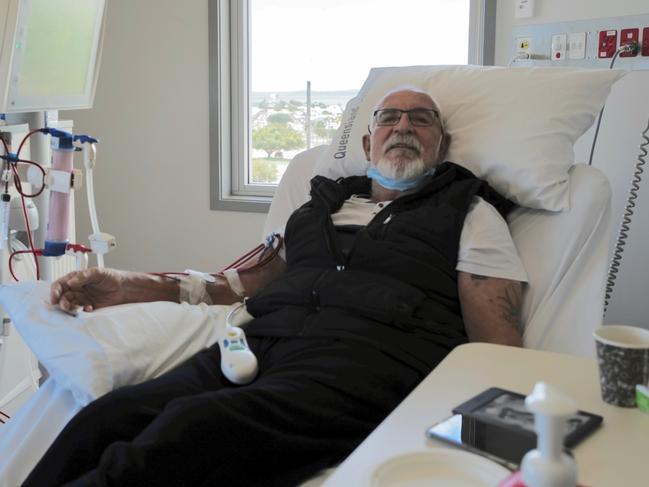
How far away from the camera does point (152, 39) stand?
2955mm

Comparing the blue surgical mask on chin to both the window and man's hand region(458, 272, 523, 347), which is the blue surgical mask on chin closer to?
man's hand region(458, 272, 523, 347)

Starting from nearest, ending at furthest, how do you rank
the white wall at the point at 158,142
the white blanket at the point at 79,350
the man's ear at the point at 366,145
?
the white blanket at the point at 79,350, the man's ear at the point at 366,145, the white wall at the point at 158,142

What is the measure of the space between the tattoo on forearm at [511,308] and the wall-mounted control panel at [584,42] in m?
1.06

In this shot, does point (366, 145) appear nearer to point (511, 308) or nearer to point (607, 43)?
point (511, 308)

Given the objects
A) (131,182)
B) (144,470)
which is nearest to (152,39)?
(131,182)

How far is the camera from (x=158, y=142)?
3.03 metres

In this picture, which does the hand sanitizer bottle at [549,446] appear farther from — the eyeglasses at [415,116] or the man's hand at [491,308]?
the eyeglasses at [415,116]

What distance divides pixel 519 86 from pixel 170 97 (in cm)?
165

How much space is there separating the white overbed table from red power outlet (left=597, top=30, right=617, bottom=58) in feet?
4.75

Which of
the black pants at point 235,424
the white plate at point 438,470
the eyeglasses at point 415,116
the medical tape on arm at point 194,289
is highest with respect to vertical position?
the eyeglasses at point 415,116

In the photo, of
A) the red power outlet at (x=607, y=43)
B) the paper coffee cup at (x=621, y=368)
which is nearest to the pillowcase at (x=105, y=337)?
the paper coffee cup at (x=621, y=368)

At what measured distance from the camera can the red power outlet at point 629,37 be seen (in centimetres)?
214

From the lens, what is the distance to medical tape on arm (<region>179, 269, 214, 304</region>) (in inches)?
69.5

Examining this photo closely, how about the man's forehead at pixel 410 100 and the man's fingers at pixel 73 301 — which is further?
the man's forehead at pixel 410 100
